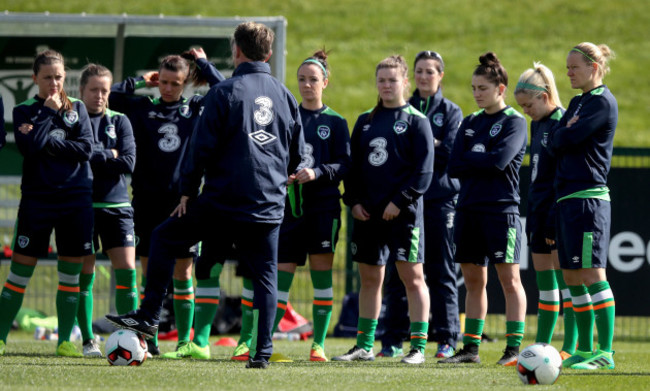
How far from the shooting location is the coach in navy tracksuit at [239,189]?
252 inches

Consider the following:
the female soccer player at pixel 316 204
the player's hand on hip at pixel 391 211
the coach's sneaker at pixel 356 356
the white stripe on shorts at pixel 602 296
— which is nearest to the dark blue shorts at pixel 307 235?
the female soccer player at pixel 316 204

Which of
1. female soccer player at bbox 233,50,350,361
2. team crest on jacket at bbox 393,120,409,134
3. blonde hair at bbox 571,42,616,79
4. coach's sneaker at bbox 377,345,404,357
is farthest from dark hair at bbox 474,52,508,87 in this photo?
coach's sneaker at bbox 377,345,404,357

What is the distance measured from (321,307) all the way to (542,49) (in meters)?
22.7

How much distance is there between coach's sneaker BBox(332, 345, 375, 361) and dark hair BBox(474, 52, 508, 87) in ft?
7.51

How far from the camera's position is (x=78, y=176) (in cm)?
784

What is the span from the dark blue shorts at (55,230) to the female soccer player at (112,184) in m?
0.23

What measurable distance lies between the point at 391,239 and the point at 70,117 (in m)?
2.59

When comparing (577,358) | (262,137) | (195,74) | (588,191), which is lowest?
(577,358)

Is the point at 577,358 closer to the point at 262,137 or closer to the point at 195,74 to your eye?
the point at 262,137

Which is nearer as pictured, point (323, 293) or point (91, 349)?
point (91, 349)

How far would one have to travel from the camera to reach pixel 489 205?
7.85 meters

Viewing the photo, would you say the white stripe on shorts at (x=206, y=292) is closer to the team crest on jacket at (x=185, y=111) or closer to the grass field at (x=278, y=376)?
the grass field at (x=278, y=376)

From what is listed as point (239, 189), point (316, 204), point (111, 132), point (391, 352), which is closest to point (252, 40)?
point (239, 189)

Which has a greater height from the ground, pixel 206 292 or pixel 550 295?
pixel 550 295
